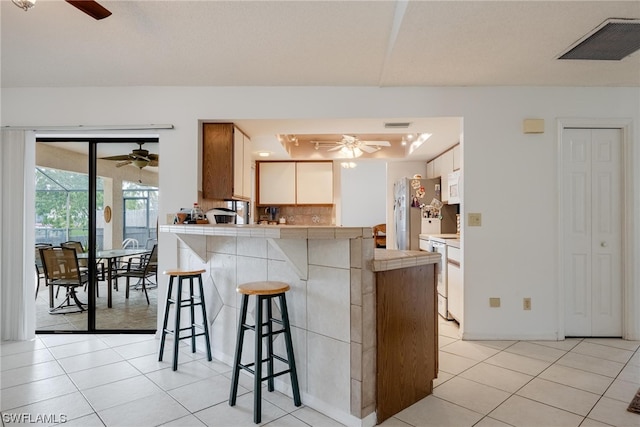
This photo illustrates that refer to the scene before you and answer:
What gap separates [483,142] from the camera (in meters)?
3.45

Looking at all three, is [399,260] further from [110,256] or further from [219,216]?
[110,256]

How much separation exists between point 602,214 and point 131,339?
15.3ft

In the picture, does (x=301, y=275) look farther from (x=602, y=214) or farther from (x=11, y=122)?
(x=11, y=122)

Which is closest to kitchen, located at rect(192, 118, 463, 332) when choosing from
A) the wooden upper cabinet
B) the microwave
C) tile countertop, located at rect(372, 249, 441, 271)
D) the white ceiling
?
the microwave

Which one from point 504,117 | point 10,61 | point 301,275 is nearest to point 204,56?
point 10,61

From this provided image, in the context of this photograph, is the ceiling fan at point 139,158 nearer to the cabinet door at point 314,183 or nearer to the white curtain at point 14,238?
the white curtain at point 14,238

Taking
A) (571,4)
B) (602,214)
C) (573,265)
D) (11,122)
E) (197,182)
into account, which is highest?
(571,4)

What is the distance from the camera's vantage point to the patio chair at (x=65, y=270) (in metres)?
3.74

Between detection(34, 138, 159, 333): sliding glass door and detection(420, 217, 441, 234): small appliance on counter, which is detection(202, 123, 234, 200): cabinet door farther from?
detection(420, 217, 441, 234): small appliance on counter

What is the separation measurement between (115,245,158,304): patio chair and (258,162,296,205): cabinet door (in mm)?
2666

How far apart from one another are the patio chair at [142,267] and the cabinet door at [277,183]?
2.67 m

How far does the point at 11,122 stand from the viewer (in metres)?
3.51

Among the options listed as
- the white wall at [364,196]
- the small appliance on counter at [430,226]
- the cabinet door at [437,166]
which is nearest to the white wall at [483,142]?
the small appliance on counter at [430,226]

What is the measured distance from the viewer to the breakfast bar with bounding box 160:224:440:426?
Result: 198 cm
